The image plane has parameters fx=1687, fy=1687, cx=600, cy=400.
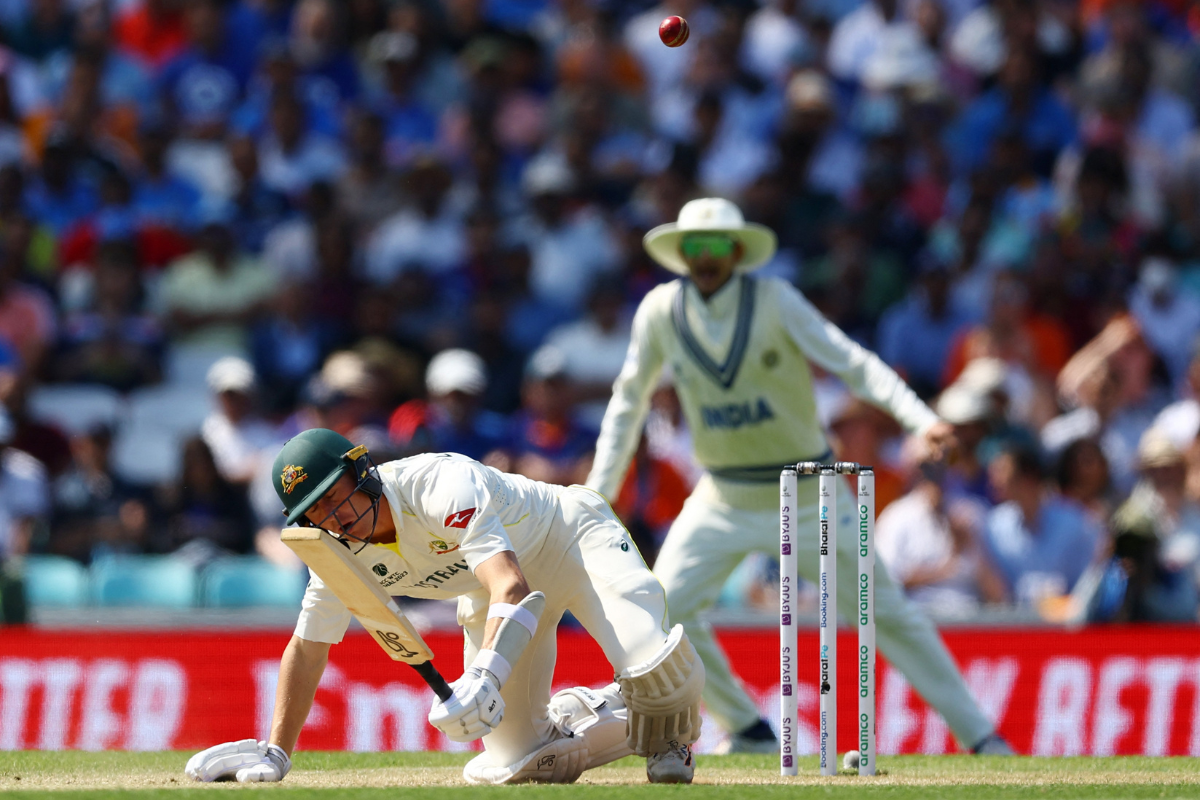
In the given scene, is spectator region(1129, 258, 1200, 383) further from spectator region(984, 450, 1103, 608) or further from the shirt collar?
the shirt collar

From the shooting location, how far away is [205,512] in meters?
10.0

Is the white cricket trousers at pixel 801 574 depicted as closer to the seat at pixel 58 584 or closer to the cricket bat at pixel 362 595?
the cricket bat at pixel 362 595

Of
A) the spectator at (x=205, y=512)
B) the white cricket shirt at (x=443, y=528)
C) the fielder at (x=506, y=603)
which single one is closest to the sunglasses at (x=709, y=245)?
the fielder at (x=506, y=603)

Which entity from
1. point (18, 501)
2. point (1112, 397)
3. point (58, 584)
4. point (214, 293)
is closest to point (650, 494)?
point (1112, 397)

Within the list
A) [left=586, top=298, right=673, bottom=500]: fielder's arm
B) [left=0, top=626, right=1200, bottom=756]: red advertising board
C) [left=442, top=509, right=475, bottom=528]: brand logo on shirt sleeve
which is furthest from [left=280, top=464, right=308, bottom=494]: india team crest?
[left=0, top=626, right=1200, bottom=756]: red advertising board

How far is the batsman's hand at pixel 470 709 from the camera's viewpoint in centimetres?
490

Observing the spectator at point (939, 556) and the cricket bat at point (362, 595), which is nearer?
the cricket bat at point (362, 595)

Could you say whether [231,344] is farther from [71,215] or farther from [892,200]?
[892,200]

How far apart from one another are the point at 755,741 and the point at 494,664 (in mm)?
2812

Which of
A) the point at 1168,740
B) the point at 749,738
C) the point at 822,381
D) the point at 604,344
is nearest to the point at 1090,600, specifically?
the point at 1168,740

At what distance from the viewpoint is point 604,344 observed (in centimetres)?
1166

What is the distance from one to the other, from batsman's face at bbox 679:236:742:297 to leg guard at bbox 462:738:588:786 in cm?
242

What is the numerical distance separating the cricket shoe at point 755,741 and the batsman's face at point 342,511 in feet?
9.26

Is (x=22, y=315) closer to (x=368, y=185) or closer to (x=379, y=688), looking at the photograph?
(x=368, y=185)
